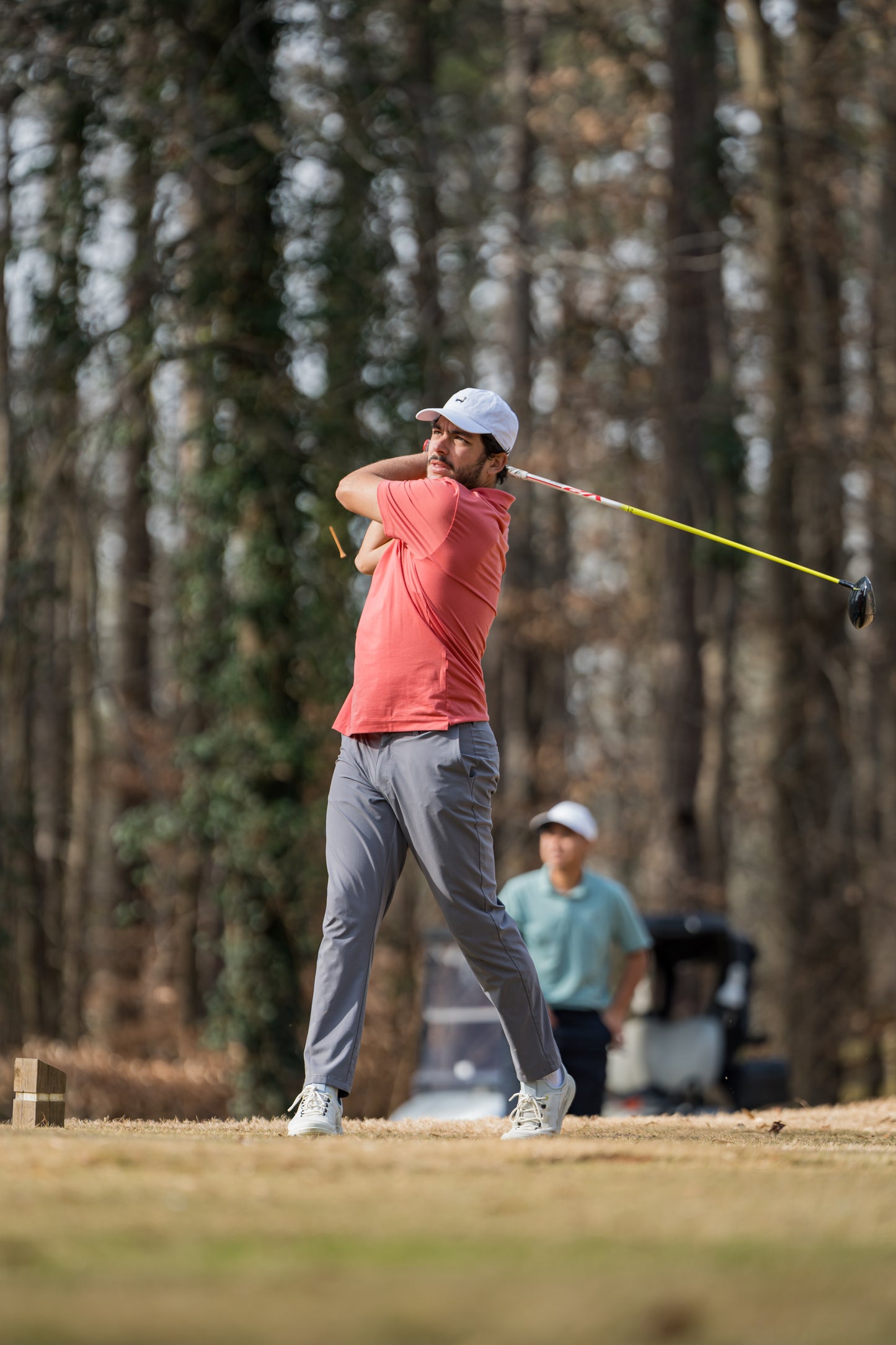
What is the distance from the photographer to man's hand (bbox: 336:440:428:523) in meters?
5.81

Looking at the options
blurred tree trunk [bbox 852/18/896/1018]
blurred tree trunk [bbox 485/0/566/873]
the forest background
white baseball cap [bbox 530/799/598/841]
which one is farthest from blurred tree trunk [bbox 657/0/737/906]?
white baseball cap [bbox 530/799/598/841]

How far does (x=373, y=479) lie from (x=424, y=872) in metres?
1.29

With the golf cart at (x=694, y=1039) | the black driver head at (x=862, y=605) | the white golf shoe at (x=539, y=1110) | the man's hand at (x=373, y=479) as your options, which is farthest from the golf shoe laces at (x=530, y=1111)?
the golf cart at (x=694, y=1039)

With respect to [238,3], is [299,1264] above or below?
below

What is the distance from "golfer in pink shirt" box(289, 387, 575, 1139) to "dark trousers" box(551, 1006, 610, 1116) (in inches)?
113

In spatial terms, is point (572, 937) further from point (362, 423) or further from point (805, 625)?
point (805, 625)

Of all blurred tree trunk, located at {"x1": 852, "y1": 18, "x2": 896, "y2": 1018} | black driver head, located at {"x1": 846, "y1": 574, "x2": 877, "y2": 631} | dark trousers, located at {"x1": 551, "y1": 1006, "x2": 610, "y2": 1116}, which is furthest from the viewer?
blurred tree trunk, located at {"x1": 852, "y1": 18, "x2": 896, "y2": 1018}

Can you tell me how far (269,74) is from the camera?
48.1 feet

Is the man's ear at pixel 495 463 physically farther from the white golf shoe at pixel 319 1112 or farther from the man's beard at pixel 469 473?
the white golf shoe at pixel 319 1112

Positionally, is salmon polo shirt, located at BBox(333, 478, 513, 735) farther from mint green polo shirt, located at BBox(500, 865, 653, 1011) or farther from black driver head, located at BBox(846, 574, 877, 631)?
mint green polo shirt, located at BBox(500, 865, 653, 1011)

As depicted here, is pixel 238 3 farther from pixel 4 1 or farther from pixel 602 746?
pixel 602 746

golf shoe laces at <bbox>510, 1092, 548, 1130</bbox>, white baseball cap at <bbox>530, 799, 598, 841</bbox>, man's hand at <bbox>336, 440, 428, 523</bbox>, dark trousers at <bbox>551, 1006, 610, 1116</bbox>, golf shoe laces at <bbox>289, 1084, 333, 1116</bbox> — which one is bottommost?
dark trousers at <bbox>551, 1006, 610, 1116</bbox>

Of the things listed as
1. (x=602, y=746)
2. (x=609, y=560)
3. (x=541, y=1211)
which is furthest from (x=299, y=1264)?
(x=609, y=560)

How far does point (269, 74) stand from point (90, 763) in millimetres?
9189
